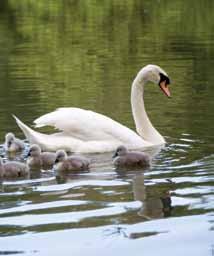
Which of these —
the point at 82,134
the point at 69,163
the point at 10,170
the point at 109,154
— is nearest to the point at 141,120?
the point at 82,134

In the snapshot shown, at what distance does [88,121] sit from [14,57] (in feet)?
49.5

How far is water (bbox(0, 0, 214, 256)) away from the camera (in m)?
8.11

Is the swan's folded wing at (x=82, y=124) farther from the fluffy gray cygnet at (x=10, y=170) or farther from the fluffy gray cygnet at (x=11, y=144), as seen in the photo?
the fluffy gray cygnet at (x=10, y=170)

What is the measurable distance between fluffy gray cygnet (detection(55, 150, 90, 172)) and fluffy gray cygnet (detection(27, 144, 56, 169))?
33 centimetres

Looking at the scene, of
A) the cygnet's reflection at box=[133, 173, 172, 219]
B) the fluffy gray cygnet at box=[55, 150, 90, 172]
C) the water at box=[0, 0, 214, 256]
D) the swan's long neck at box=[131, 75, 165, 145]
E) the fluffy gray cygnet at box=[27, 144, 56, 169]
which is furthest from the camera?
the swan's long neck at box=[131, 75, 165, 145]

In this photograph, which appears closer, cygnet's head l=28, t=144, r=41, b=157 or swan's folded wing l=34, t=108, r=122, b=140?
cygnet's head l=28, t=144, r=41, b=157

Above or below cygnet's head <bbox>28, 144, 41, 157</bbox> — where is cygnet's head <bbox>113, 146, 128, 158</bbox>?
below

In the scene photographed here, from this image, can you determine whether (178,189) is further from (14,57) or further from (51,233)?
(14,57)

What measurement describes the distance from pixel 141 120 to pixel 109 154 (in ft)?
4.17

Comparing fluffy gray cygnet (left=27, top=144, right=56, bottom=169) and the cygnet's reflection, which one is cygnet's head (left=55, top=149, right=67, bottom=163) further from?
the cygnet's reflection

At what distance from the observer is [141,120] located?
1360 cm

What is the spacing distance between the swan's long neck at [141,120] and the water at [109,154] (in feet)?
0.84

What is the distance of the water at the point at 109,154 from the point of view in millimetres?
8109

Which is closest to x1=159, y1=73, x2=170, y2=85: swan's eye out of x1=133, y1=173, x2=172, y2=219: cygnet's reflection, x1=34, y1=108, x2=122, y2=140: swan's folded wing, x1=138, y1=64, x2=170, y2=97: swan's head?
x1=138, y1=64, x2=170, y2=97: swan's head
